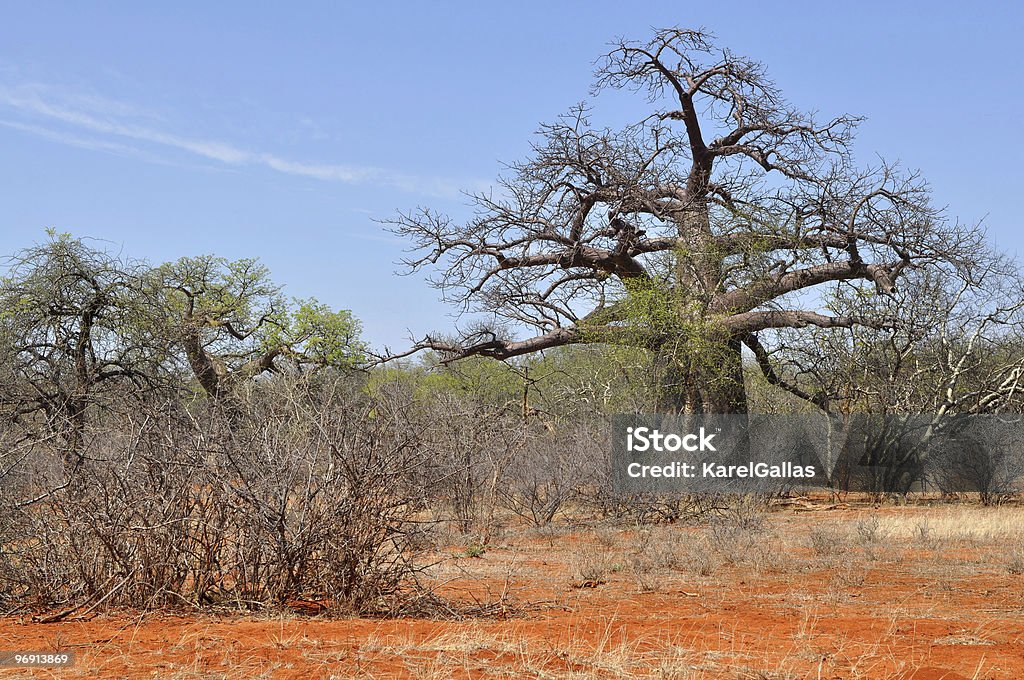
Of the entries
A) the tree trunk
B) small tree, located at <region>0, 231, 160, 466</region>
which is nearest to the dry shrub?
small tree, located at <region>0, 231, 160, 466</region>

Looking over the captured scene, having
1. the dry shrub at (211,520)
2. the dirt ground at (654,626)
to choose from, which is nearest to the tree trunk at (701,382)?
the dirt ground at (654,626)

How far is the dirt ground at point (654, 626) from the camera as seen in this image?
4.95 meters

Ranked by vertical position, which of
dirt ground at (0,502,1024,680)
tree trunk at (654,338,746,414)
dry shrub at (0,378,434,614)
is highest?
tree trunk at (654,338,746,414)

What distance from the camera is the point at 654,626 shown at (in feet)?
21.5

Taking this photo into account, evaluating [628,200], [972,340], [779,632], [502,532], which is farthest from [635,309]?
[779,632]

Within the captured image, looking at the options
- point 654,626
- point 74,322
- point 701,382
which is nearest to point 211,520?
point 654,626

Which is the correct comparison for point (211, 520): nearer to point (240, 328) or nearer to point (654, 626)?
point (654, 626)

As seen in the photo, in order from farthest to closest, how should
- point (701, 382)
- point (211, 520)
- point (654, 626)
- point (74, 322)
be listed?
point (701, 382)
point (74, 322)
point (654, 626)
point (211, 520)

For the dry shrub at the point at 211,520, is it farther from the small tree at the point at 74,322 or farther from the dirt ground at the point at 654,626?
the small tree at the point at 74,322

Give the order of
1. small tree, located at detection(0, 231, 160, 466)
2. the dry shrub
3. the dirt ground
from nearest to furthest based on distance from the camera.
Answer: the dirt ground → the dry shrub → small tree, located at detection(0, 231, 160, 466)

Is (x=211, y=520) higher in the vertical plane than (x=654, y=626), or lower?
higher

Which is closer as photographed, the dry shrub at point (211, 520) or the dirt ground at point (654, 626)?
the dirt ground at point (654, 626)

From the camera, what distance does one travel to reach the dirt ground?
195 inches

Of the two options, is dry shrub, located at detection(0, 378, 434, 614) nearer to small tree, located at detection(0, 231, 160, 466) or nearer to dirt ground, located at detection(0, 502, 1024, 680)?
dirt ground, located at detection(0, 502, 1024, 680)
